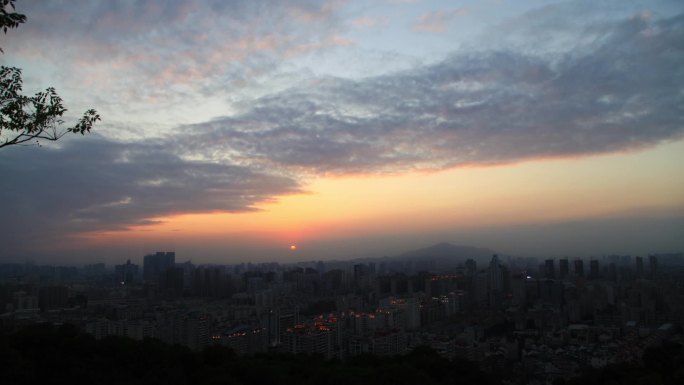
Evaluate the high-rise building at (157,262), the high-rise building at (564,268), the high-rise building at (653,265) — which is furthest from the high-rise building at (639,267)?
the high-rise building at (157,262)

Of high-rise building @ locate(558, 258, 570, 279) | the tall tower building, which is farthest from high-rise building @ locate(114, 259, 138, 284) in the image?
high-rise building @ locate(558, 258, 570, 279)

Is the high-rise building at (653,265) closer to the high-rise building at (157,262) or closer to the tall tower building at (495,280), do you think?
the tall tower building at (495,280)

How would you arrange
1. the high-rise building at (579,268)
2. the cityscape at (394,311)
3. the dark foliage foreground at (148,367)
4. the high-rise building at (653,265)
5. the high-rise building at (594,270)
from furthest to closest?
the high-rise building at (579,268), the high-rise building at (594,270), the high-rise building at (653,265), the cityscape at (394,311), the dark foliage foreground at (148,367)

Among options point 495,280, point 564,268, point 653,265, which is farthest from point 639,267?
point 495,280

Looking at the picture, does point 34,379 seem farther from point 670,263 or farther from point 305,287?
point 305,287

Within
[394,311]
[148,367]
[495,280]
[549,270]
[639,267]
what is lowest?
[394,311]

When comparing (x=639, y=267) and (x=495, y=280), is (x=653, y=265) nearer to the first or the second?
(x=639, y=267)

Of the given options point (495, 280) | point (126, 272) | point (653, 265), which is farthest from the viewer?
point (126, 272)

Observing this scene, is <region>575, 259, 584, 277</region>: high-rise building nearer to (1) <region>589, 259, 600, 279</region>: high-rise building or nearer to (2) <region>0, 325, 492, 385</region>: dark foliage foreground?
(1) <region>589, 259, 600, 279</region>: high-rise building

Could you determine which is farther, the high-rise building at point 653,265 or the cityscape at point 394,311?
the high-rise building at point 653,265

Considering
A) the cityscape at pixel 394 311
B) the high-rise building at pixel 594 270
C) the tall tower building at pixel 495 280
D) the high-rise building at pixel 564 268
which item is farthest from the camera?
the high-rise building at pixel 564 268

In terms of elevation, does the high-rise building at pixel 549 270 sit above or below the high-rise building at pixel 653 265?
below

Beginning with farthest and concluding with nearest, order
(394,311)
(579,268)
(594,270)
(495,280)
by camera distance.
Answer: (579,268)
(594,270)
(495,280)
(394,311)
